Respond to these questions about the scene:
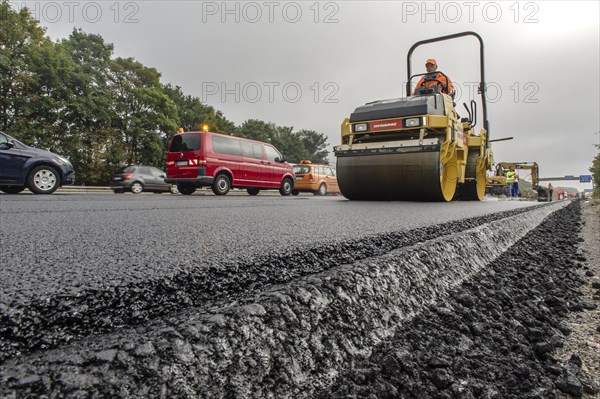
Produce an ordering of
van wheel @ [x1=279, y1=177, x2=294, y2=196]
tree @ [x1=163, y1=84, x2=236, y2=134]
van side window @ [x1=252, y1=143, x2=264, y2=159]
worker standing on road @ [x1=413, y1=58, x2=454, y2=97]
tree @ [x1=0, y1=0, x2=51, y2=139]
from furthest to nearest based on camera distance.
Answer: tree @ [x1=163, y1=84, x2=236, y2=134]
tree @ [x1=0, y1=0, x2=51, y2=139]
van wheel @ [x1=279, y1=177, x2=294, y2=196]
van side window @ [x1=252, y1=143, x2=264, y2=159]
worker standing on road @ [x1=413, y1=58, x2=454, y2=97]

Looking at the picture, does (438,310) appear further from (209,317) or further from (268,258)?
(209,317)

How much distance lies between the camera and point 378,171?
605 cm

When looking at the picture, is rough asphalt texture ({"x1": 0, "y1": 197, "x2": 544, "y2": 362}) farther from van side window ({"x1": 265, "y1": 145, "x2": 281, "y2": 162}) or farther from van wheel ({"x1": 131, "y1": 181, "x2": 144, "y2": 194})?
van wheel ({"x1": 131, "y1": 181, "x2": 144, "y2": 194})

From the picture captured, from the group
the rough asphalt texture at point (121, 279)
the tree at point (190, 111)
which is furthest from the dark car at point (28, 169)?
the tree at point (190, 111)

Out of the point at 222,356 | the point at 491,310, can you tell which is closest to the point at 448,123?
the point at 491,310

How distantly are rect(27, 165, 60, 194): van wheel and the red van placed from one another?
2.60 m

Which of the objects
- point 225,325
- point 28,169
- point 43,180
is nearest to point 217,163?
point 43,180

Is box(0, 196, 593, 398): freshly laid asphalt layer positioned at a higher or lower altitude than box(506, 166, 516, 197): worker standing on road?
lower

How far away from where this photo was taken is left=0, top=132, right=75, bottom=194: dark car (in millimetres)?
8016

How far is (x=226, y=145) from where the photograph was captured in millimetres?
10766

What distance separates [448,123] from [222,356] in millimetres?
6083

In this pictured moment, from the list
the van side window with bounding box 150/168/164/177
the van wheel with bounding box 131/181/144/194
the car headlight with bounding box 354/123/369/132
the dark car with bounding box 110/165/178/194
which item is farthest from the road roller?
the van side window with bounding box 150/168/164/177

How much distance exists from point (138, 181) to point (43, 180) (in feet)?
26.9

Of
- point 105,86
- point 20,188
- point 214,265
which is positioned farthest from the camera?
point 105,86
